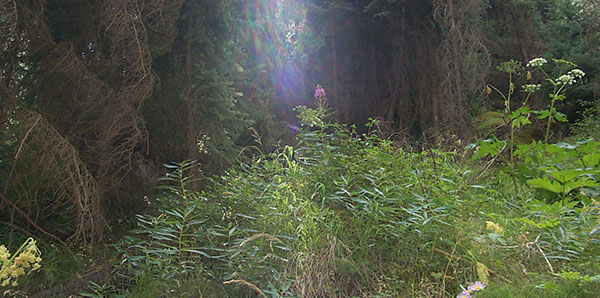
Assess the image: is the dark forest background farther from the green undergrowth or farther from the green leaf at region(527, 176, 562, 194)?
the green leaf at region(527, 176, 562, 194)

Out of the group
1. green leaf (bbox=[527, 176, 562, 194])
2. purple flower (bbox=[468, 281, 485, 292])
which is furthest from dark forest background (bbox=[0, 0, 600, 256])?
purple flower (bbox=[468, 281, 485, 292])

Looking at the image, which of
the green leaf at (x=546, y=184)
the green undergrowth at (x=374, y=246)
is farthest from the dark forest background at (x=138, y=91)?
the green leaf at (x=546, y=184)

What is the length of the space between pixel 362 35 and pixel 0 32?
17.7ft

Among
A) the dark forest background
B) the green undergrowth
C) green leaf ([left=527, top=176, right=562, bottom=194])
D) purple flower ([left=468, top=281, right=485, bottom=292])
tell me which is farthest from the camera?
the dark forest background

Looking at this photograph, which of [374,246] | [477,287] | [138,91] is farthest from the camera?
[138,91]

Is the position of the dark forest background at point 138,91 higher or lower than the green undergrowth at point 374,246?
higher

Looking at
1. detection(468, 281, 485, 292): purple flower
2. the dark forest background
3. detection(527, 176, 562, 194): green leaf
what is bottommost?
detection(468, 281, 485, 292): purple flower

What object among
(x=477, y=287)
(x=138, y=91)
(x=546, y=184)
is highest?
(x=138, y=91)

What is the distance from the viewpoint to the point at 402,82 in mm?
6578

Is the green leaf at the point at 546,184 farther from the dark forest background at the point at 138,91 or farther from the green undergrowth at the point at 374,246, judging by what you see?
the dark forest background at the point at 138,91

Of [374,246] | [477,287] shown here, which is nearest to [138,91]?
[374,246]

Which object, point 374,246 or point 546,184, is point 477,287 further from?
point 546,184

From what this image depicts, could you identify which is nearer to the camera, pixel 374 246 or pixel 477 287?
pixel 477 287

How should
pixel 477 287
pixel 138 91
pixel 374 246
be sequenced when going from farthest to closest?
pixel 138 91
pixel 374 246
pixel 477 287
